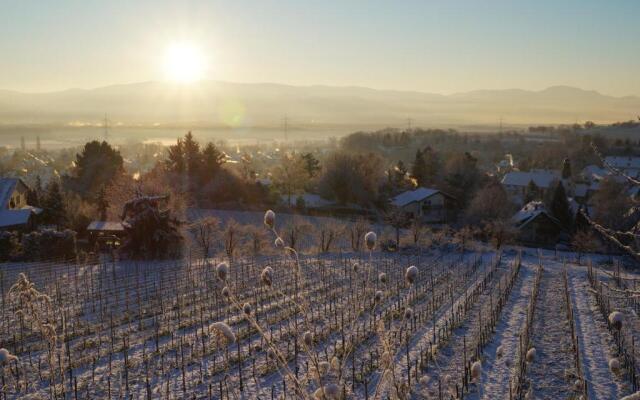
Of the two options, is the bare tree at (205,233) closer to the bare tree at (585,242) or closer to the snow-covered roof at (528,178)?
the bare tree at (585,242)

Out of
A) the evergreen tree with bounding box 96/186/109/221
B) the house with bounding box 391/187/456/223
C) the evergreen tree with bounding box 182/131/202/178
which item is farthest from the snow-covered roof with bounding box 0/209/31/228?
the house with bounding box 391/187/456/223

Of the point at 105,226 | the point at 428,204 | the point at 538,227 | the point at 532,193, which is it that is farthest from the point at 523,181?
the point at 105,226

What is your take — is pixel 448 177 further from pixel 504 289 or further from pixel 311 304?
pixel 311 304

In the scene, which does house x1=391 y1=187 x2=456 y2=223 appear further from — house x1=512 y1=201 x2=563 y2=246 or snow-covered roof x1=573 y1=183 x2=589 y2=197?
snow-covered roof x1=573 y1=183 x2=589 y2=197

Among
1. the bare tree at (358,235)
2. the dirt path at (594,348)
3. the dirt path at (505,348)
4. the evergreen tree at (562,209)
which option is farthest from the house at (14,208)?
the evergreen tree at (562,209)

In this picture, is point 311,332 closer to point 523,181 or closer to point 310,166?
point 310,166

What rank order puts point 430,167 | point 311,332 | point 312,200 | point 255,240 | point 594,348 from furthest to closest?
point 430,167 < point 312,200 < point 255,240 < point 594,348 < point 311,332

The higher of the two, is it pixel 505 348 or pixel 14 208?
pixel 14 208
